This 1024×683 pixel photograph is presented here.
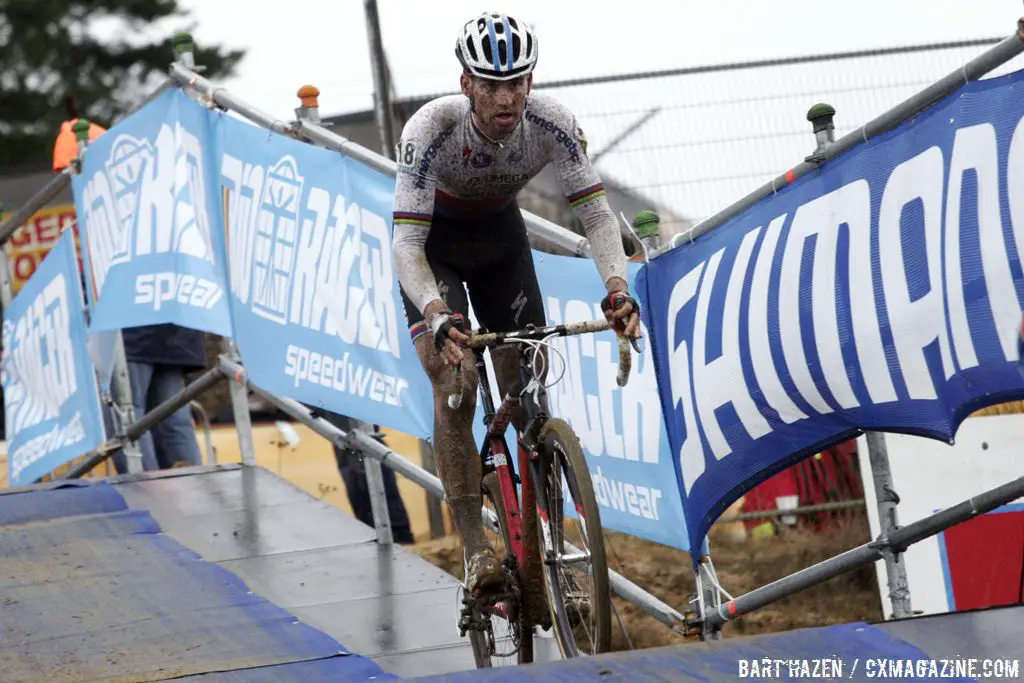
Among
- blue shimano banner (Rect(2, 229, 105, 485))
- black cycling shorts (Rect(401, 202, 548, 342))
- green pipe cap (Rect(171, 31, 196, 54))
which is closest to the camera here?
black cycling shorts (Rect(401, 202, 548, 342))

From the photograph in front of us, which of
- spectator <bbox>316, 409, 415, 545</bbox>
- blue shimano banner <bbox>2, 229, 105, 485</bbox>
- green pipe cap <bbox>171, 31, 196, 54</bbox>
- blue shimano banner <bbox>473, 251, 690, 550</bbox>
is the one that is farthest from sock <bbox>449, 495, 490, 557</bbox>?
green pipe cap <bbox>171, 31, 196, 54</bbox>

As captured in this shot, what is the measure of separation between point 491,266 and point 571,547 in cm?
112

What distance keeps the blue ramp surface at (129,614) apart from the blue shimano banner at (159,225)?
134cm

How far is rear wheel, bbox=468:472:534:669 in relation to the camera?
5.14 m

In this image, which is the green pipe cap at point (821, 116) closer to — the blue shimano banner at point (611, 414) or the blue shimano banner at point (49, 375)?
the blue shimano banner at point (611, 414)

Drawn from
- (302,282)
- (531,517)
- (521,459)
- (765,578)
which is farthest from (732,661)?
(765,578)

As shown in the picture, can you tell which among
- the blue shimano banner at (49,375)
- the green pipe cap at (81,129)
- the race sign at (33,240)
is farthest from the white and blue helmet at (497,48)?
the race sign at (33,240)

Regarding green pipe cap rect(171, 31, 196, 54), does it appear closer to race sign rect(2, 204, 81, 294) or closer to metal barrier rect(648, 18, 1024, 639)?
race sign rect(2, 204, 81, 294)

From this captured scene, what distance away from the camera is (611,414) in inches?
223

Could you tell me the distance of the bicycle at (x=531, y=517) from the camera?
4742 mm

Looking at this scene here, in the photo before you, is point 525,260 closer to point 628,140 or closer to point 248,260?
point 248,260

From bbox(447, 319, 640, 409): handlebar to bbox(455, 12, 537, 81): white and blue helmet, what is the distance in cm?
85

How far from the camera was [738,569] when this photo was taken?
9.75 m

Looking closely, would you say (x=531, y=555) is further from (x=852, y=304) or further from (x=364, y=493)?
(x=364, y=493)
